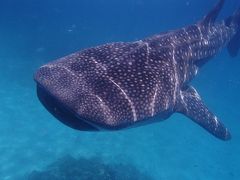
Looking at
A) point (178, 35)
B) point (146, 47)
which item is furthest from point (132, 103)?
point (178, 35)

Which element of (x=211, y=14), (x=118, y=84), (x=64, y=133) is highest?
(x=211, y=14)

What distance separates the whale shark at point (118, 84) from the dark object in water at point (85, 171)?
5.72 meters

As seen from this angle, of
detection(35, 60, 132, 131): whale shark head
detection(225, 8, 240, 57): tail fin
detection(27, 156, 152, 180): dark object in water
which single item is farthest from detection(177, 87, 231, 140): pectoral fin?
detection(27, 156, 152, 180): dark object in water

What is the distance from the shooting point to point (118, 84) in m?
5.58

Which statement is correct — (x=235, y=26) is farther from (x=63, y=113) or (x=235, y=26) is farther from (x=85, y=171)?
(x=63, y=113)

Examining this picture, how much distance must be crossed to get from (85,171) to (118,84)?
808 centimetres

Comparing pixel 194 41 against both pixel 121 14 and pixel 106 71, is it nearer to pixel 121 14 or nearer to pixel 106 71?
pixel 106 71

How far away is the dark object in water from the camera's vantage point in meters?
12.4

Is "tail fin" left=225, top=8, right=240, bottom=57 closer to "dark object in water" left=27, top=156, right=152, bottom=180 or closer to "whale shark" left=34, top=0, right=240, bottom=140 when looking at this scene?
"whale shark" left=34, top=0, right=240, bottom=140

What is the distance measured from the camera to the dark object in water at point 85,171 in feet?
40.5

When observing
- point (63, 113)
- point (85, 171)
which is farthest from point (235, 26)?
point (63, 113)

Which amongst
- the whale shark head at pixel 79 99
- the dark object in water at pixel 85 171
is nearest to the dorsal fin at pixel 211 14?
the whale shark head at pixel 79 99

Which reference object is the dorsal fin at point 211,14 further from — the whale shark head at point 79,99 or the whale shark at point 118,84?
the whale shark head at point 79,99

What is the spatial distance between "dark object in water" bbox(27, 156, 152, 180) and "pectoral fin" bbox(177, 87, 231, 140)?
5.34m
